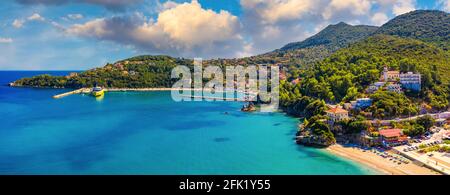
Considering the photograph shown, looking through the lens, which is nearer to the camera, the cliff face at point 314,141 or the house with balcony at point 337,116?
the cliff face at point 314,141

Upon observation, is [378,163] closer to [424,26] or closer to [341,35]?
[424,26]

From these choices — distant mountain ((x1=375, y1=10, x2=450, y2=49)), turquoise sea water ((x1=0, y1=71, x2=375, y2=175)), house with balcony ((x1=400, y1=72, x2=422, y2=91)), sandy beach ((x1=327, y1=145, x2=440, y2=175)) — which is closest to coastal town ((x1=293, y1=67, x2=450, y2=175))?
sandy beach ((x1=327, y1=145, x2=440, y2=175))

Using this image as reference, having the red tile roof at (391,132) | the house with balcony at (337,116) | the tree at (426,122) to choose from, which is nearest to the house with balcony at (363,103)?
the house with balcony at (337,116)

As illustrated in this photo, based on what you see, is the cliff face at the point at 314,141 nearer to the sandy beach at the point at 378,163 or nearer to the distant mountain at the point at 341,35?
the sandy beach at the point at 378,163

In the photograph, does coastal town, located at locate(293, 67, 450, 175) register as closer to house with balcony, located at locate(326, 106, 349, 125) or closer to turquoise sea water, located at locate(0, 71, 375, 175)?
house with balcony, located at locate(326, 106, 349, 125)

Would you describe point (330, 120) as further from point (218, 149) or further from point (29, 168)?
point (29, 168)

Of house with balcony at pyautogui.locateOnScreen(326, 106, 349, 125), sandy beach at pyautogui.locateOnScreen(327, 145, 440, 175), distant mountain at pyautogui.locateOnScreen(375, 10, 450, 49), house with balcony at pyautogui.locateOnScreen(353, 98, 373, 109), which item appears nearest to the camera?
sandy beach at pyautogui.locateOnScreen(327, 145, 440, 175)

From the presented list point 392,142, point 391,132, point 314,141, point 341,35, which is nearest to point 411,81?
point 391,132

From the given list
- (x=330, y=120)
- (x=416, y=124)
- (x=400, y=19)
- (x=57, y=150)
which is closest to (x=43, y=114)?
(x=57, y=150)
